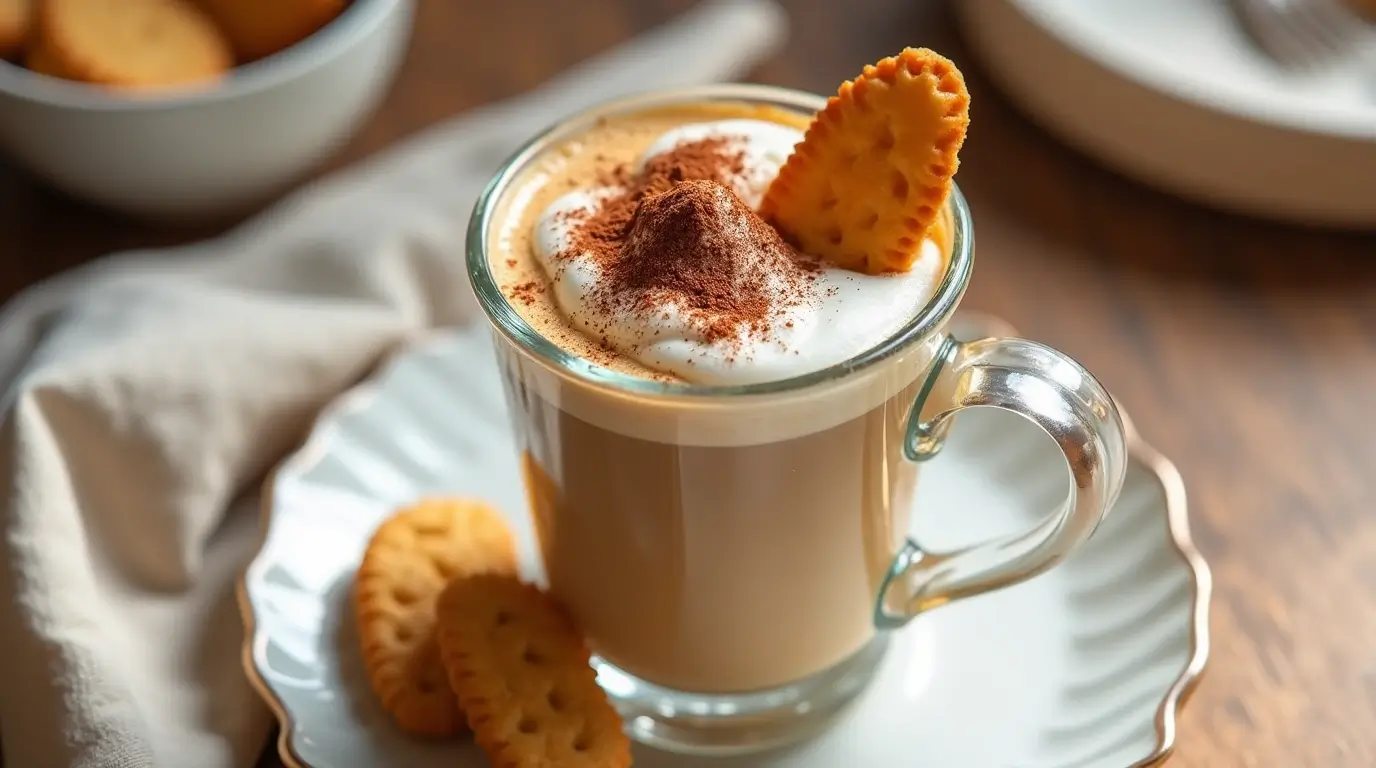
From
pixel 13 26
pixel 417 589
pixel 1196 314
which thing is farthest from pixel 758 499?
pixel 13 26

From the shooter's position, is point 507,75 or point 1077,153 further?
point 507,75

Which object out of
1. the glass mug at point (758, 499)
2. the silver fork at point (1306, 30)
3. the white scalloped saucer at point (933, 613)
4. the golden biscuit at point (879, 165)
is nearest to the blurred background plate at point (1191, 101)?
the silver fork at point (1306, 30)

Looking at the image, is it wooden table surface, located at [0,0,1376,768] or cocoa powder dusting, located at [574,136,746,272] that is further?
wooden table surface, located at [0,0,1376,768]

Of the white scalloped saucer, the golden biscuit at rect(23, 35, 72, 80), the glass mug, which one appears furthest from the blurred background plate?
the golden biscuit at rect(23, 35, 72, 80)

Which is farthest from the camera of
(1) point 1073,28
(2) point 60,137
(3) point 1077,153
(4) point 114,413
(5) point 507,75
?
(5) point 507,75

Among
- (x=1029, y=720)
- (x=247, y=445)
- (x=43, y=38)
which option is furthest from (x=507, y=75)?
(x=1029, y=720)

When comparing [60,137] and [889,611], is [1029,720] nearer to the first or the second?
[889,611]

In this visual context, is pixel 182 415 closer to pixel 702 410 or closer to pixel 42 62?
pixel 42 62

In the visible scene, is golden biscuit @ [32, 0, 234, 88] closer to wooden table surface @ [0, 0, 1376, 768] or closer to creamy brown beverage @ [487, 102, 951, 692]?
wooden table surface @ [0, 0, 1376, 768]
